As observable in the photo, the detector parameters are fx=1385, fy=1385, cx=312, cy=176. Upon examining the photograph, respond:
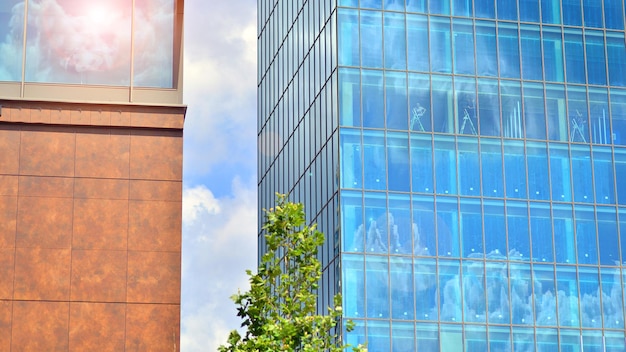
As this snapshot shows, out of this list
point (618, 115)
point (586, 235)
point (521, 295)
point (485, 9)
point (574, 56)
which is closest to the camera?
point (521, 295)

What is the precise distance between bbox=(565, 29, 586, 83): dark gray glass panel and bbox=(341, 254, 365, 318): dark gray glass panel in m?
16.3

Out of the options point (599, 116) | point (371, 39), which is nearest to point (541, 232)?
point (599, 116)

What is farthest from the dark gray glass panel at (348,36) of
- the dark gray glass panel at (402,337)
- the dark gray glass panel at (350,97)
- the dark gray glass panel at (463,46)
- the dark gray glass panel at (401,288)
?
the dark gray glass panel at (402,337)

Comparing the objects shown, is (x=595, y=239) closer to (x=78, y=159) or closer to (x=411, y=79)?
(x=411, y=79)

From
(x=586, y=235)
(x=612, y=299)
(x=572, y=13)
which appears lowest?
(x=612, y=299)

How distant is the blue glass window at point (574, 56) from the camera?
73.4 m

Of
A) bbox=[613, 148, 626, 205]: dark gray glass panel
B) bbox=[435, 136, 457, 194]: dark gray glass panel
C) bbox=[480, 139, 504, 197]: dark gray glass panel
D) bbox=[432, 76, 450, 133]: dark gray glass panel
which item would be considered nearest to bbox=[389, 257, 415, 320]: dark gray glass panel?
bbox=[435, 136, 457, 194]: dark gray glass panel

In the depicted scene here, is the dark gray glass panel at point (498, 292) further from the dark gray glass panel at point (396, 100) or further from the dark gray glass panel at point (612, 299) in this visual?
the dark gray glass panel at point (396, 100)

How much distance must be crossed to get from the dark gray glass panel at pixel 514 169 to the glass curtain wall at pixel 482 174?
0.07m

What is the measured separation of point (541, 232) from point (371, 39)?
13.0 meters

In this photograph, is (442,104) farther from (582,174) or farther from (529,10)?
(582,174)

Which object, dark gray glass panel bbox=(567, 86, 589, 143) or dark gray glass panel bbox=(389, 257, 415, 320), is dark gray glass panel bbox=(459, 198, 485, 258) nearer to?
dark gray glass panel bbox=(389, 257, 415, 320)

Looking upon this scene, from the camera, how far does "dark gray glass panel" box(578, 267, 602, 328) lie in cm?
6944

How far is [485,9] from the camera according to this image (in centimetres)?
7244
